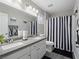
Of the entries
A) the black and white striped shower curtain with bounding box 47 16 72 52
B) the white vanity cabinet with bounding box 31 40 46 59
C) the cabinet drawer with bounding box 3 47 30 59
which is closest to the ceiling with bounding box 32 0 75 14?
the black and white striped shower curtain with bounding box 47 16 72 52

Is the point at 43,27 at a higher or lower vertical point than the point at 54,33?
higher

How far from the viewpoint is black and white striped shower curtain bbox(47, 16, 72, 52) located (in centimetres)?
318

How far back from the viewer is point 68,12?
411cm

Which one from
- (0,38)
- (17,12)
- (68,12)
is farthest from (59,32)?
(0,38)

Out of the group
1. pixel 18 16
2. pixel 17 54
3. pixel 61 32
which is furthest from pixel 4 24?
pixel 61 32

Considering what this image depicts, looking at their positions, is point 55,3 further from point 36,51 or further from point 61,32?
point 36,51

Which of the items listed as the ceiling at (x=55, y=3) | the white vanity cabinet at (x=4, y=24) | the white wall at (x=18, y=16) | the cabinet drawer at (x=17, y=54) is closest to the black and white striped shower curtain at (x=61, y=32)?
the ceiling at (x=55, y=3)

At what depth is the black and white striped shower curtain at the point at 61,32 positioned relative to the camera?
3176 millimetres

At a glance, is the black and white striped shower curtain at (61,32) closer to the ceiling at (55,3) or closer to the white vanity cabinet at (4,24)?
the ceiling at (55,3)

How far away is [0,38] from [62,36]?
311cm

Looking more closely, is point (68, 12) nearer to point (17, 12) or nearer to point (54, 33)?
point (54, 33)

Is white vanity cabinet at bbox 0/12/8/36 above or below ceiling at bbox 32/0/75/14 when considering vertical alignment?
below

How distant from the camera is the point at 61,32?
136 inches

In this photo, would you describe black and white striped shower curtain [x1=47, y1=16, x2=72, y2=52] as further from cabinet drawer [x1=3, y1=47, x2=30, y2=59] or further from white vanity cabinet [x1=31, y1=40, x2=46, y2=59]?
cabinet drawer [x1=3, y1=47, x2=30, y2=59]
